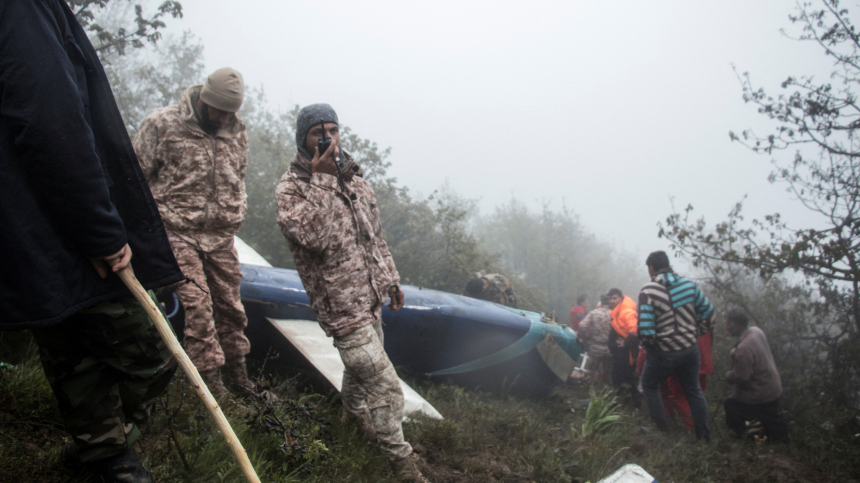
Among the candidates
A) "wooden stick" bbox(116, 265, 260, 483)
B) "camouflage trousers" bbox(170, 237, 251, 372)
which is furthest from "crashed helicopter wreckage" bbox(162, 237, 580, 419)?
"wooden stick" bbox(116, 265, 260, 483)

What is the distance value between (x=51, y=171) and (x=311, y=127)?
1.64m

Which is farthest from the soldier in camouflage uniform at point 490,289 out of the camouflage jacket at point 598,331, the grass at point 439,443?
the grass at point 439,443

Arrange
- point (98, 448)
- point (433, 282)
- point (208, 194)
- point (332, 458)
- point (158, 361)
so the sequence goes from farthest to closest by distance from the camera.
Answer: point (433, 282) < point (208, 194) < point (332, 458) < point (158, 361) < point (98, 448)

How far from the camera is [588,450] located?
3854mm

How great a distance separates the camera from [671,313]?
16.2 ft

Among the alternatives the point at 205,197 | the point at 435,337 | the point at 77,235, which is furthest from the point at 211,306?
the point at 435,337

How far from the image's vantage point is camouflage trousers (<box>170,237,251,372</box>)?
269 cm

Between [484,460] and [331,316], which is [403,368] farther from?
[331,316]

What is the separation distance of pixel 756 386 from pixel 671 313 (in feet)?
4.76

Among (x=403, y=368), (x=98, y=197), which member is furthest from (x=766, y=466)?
(x=98, y=197)

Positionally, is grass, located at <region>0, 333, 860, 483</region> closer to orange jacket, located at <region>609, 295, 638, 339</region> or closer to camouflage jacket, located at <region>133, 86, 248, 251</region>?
camouflage jacket, located at <region>133, 86, 248, 251</region>

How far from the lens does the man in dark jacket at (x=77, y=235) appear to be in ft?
3.95

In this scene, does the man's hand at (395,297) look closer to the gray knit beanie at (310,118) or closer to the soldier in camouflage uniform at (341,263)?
the soldier in camouflage uniform at (341,263)

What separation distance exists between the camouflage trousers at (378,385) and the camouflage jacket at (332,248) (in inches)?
3.2
